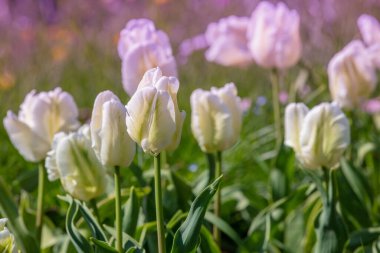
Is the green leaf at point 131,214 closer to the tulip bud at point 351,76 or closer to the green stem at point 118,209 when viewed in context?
the green stem at point 118,209

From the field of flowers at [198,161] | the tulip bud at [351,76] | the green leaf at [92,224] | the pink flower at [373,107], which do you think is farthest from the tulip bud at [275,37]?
the pink flower at [373,107]

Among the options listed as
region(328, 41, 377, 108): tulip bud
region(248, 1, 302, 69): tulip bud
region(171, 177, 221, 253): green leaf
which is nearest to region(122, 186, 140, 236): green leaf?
region(171, 177, 221, 253): green leaf

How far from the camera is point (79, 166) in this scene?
4.04ft

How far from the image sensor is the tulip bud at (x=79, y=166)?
1.23 metres

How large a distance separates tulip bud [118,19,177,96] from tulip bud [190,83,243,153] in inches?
3.5

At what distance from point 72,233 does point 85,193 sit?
0.11 m

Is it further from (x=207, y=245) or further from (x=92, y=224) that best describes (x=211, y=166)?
(x=92, y=224)

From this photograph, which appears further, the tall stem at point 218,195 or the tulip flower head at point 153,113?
the tall stem at point 218,195

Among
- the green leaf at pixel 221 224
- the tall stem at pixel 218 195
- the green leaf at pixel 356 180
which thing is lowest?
the green leaf at pixel 356 180

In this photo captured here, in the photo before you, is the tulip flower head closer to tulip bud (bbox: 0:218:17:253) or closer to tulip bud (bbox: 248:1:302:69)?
tulip bud (bbox: 0:218:17:253)

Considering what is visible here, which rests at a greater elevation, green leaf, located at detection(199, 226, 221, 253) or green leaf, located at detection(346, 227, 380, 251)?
green leaf, located at detection(199, 226, 221, 253)

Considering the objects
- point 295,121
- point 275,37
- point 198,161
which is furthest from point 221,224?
point 198,161

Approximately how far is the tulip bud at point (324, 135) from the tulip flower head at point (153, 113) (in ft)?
1.21

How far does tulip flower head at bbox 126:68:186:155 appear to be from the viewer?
0.96 m
